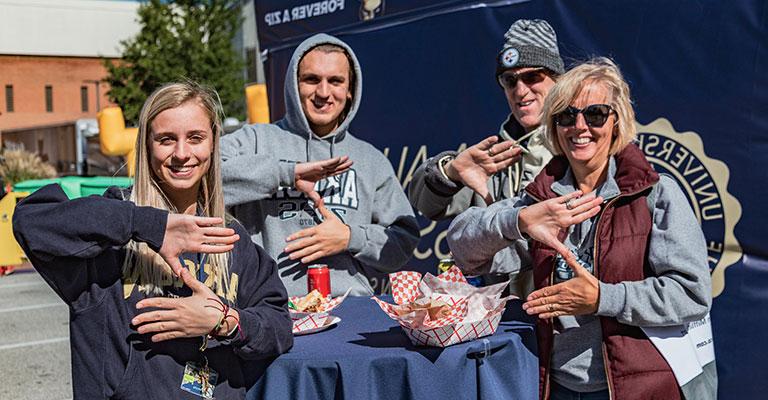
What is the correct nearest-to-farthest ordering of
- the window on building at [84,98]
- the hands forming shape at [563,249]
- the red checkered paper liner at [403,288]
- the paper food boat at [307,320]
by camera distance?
the hands forming shape at [563,249] < the paper food boat at [307,320] < the red checkered paper liner at [403,288] < the window on building at [84,98]

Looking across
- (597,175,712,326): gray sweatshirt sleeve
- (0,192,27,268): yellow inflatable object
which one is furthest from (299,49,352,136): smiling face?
(0,192,27,268): yellow inflatable object

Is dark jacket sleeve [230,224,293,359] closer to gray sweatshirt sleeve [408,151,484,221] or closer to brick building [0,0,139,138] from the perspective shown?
gray sweatshirt sleeve [408,151,484,221]

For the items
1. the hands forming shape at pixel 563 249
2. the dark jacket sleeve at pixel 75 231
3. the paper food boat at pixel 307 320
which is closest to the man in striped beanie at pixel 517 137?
the hands forming shape at pixel 563 249

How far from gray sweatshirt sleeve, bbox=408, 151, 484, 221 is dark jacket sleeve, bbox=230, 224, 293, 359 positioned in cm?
91

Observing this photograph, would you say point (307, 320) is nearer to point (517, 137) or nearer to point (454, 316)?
point (454, 316)

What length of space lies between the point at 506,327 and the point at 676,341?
0.51 m

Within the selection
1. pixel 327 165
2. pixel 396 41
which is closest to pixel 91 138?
pixel 396 41

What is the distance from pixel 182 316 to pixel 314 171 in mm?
1032

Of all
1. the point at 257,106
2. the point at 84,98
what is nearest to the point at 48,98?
the point at 84,98

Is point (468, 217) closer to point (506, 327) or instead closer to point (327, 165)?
point (506, 327)

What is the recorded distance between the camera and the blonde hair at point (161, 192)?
2080 mm

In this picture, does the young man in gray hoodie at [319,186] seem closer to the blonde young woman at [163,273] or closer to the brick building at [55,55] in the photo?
the blonde young woman at [163,273]

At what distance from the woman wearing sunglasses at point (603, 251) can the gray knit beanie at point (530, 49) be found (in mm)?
587

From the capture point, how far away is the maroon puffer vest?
220 centimetres
